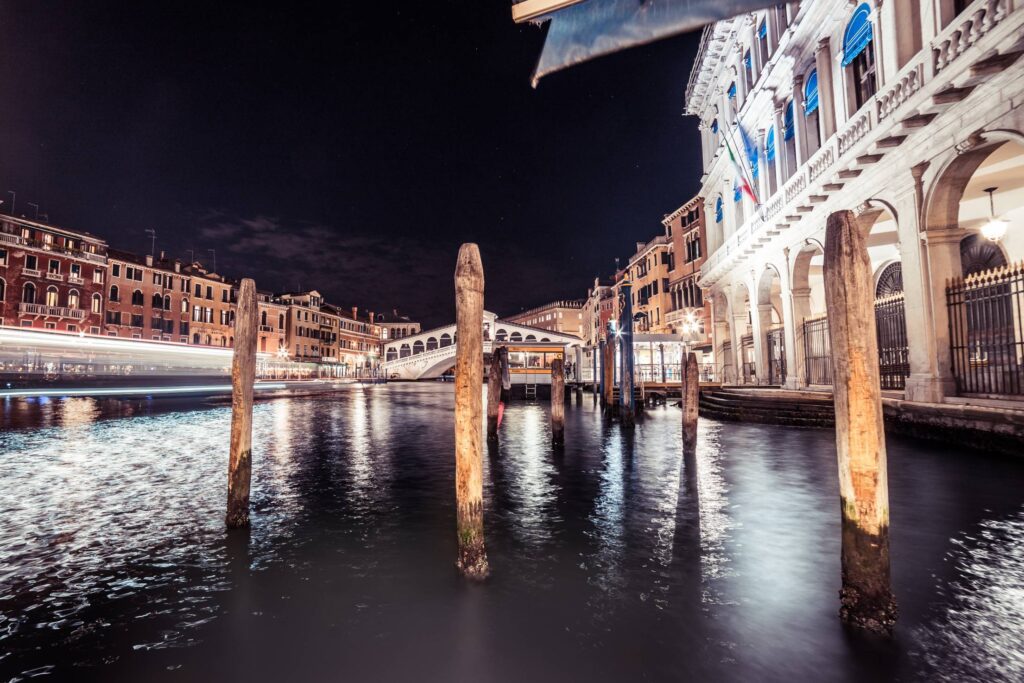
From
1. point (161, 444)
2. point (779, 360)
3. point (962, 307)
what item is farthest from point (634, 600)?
point (779, 360)

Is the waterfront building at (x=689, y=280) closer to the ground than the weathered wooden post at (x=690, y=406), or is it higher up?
higher up

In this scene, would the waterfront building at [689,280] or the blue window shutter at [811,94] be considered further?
the waterfront building at [689,280]

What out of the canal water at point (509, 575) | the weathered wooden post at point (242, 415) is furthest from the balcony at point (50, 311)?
the weathered wooden post at point (242, 415)

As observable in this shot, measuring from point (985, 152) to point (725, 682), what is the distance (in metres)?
10.3

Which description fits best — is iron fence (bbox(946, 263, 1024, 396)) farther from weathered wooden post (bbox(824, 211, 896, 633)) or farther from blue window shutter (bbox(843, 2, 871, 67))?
weathered wooden post (bbox(824, 211, 896, 633))

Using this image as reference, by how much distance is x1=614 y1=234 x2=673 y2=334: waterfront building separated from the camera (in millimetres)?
37000

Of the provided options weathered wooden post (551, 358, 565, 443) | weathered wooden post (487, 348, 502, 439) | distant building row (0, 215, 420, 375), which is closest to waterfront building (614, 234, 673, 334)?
weathered wooden post (487, 348, 502, 439)

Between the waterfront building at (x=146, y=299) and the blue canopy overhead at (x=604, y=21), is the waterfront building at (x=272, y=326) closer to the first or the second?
the waterfront building at (x=146, y=299)

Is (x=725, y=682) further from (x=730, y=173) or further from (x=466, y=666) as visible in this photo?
(x=730, y=173)

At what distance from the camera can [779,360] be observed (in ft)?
62.2

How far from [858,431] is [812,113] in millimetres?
15394

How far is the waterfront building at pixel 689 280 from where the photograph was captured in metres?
30.5

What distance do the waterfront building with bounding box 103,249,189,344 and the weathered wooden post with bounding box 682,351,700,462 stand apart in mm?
45417

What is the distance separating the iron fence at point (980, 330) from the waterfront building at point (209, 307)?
51.6 m
